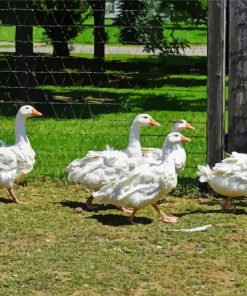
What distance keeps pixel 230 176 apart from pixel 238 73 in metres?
1.27

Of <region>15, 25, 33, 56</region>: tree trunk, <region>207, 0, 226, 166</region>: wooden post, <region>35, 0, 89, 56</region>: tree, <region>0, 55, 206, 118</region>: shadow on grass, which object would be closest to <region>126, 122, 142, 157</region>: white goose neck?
<region>207, 0, 226, 166</region>: wooden post

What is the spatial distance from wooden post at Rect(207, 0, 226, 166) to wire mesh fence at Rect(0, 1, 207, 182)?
64 cm

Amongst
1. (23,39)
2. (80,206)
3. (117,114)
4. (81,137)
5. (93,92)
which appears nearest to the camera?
(80,206)

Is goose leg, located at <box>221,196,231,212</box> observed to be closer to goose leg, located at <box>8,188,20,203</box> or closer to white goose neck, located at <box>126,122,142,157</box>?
white goose neck, located at <box>126,122,142,157</box>

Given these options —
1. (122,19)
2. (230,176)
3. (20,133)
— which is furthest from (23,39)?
(230,176)

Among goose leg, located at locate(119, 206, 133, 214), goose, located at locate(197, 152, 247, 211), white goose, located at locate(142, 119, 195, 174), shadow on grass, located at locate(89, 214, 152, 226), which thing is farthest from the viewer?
white goose, located at locate(142, 119, 195, 174)

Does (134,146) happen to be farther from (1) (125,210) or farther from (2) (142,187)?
(2) (142,187)

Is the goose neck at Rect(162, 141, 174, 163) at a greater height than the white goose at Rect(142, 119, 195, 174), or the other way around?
the goose neck at Rect(162, 141, 174, 163)

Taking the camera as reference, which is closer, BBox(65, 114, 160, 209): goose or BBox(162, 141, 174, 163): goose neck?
BBox(162, 141, 174, 163): goose neck

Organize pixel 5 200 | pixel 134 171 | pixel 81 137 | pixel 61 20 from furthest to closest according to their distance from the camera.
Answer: pixel 61 20 → pixel 81 137 → pixel 5 200 → pixel 134 171

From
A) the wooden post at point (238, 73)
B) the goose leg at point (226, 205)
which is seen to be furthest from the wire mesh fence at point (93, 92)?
the goose leg at point (226, 205)

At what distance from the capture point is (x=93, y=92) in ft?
59.4

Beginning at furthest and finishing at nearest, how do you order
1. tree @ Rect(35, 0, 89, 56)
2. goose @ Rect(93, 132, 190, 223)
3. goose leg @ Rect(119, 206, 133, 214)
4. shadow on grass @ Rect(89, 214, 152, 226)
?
tree @ Rect(35, 0, 89, 56) → goose leg @ Rect(119, 206, 133, 214) → shadow on grass @ Rect(89, 214, 152, 226) → goose @ Rect(93, 132, 190, 223)

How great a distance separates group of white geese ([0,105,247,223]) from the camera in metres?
7.01
